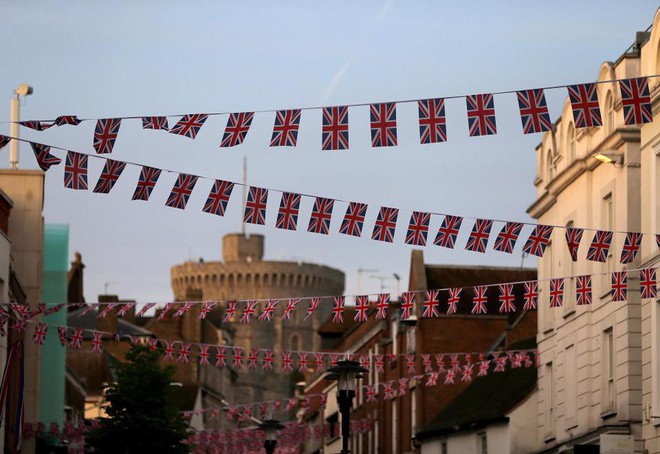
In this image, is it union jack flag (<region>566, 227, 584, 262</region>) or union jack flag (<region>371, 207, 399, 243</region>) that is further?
union jack flag (<region>566, 227, 584, 262</region>)

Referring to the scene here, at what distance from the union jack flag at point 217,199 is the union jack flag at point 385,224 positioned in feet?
9.04

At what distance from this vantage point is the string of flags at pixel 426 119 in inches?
883

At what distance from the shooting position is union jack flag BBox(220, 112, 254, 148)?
23.5m

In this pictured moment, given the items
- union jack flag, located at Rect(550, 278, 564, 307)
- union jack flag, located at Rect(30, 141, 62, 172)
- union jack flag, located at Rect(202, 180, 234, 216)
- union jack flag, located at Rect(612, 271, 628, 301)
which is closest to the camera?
union jack flag, located at Rect(30, 141, 62, 172)


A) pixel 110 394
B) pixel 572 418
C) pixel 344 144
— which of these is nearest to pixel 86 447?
pixel 110 394

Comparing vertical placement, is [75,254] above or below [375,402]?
above

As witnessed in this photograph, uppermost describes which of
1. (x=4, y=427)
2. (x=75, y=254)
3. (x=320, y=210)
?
(x=75, y=254)

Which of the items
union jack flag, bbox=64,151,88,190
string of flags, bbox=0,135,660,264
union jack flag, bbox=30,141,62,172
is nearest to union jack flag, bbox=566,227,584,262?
string of flags, bbox=0,135,660,264

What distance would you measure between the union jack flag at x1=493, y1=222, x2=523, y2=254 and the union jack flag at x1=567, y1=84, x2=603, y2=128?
179 inches

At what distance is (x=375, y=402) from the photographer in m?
66.0

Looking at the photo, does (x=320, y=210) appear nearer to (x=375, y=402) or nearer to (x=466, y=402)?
(x=466, y=402)

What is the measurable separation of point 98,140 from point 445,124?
17.3 feet

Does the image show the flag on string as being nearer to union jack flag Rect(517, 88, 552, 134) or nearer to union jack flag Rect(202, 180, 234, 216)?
union jack flag Rect(202, 180, 234, 216)

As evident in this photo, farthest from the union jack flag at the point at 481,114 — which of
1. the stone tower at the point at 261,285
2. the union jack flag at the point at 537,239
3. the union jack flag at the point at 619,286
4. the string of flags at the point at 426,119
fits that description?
the stone tower at the point at 261,285
